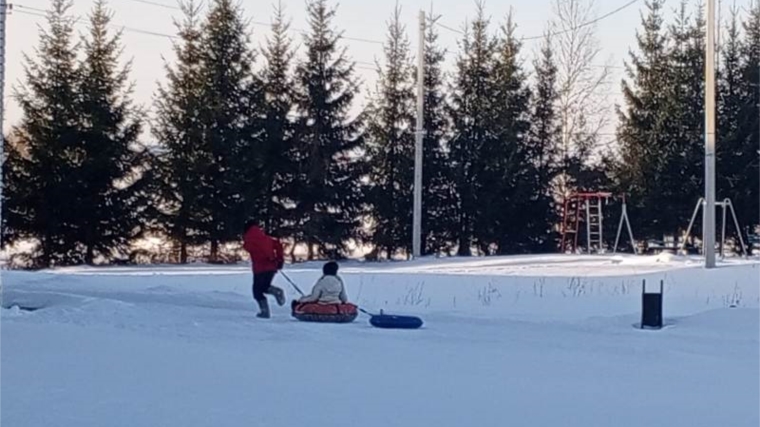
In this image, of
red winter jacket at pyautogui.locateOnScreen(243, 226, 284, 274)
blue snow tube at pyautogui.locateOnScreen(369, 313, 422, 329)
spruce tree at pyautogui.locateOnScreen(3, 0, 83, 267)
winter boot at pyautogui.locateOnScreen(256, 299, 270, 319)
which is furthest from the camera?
spruce tree at pyautogui.locateOnScreen(3, 0, 83, 267)

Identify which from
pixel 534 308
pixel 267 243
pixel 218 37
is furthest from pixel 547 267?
pixel 218 37

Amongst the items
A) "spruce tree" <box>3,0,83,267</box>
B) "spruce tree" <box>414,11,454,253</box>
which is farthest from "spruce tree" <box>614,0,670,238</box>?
"spruce tree" <box>3,0,83,267</box>

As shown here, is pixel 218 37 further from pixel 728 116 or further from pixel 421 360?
pixel 421 360

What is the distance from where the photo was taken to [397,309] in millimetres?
18578

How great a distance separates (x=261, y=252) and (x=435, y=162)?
23478 mm

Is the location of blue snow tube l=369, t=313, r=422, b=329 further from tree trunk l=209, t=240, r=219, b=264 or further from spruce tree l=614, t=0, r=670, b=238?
spruce tree l=614, t=0, r=670, b=238

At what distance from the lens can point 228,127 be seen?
34938 mm

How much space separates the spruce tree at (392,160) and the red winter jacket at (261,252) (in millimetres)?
21540

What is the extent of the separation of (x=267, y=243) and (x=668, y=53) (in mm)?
27511

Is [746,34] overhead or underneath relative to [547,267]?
overhead

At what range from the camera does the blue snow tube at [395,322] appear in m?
15.2

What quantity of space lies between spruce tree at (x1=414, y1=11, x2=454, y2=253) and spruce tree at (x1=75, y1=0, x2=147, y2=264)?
1076cm

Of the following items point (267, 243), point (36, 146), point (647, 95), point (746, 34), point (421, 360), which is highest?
point (746, 34)

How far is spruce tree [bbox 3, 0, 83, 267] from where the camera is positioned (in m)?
32.6
